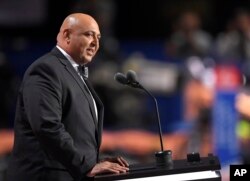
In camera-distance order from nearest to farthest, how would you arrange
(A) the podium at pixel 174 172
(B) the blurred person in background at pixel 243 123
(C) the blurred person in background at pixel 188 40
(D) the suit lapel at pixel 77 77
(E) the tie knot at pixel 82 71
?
1. (A) the podium at pixel 174 172
2. (D) the suit lapel at pixel 77 77
3. (E) the tie knot at pixel 82 71
4. (B) the blurred person in background at pixel 243 123
5. (C) the blurred person in background at pixel 188 40

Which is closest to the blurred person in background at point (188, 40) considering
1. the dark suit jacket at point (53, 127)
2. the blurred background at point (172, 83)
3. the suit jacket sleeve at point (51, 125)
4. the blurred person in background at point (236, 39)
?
the blurred background at point (172, 83)

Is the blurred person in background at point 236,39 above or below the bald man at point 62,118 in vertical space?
above

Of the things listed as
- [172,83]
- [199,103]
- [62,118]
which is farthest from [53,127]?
[172,83]

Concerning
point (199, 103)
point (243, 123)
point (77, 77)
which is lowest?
point (77, 77)

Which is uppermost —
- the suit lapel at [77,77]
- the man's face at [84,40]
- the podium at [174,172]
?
the man's face at [84,40]

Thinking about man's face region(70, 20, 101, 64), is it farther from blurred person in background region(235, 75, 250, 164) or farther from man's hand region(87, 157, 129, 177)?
blurred person in background region(235, 75, 250, 164)

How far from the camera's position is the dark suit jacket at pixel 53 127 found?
2395 mm

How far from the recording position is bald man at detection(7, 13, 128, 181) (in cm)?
240

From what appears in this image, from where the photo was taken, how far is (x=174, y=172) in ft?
7.79

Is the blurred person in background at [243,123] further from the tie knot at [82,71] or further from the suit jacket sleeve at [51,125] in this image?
the suit jacket sleeve at [51,125]

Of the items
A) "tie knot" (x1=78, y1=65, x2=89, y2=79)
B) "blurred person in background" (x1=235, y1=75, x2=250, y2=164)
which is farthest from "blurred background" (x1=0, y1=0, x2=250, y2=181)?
"tie knot" (x1=78, y1=65, x2=89, y2=79)

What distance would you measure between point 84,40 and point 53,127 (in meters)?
0.42

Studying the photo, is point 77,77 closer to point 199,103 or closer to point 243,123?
point 243,123

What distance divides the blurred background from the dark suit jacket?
9.27 ft
